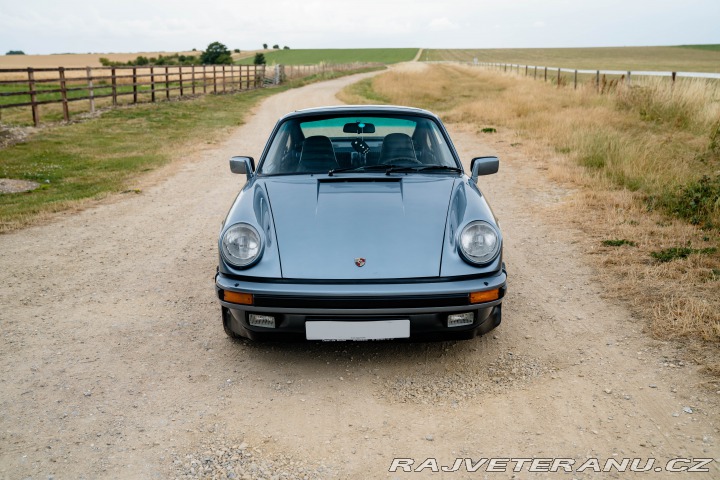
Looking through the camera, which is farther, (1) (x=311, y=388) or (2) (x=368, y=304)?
(1) (x=311, y=388)

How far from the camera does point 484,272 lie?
3.50m

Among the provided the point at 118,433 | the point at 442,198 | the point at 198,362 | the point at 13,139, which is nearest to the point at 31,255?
the point at 198,362

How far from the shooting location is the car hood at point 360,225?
3.44 meters

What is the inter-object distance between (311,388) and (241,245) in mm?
906

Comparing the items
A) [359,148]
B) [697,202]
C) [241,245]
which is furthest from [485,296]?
[697,202]

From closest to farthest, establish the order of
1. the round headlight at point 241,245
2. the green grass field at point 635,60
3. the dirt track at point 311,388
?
the dirt track at point 311,388, the round headlight at point 241,245, the green grass field at point 635,60

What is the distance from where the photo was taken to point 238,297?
347 centimetres

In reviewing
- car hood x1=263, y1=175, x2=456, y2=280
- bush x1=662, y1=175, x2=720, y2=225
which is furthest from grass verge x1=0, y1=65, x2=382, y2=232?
bush x1=662, y1=175, x2=720, y2=225

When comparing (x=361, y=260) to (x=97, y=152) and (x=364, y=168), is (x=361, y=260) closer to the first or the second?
(x=364, y=168)

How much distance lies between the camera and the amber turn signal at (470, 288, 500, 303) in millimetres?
3398

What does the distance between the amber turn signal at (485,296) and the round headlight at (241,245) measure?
122cm

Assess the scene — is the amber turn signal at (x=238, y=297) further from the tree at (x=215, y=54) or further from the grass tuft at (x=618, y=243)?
the tree at (x=215, y=54)

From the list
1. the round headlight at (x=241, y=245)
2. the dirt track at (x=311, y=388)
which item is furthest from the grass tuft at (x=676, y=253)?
the round headlight at (x=241, y=245)

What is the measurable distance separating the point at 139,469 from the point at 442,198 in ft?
7.63
